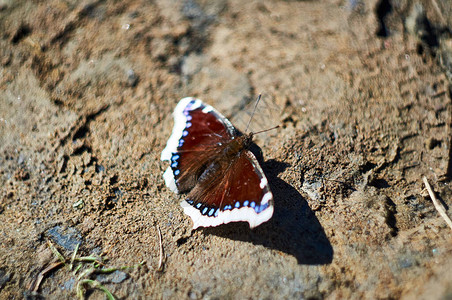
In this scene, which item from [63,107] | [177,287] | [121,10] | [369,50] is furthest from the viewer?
[121,10]

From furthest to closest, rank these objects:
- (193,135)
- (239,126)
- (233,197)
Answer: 1. (239,126)
2. (193,135)
3. (233,197)

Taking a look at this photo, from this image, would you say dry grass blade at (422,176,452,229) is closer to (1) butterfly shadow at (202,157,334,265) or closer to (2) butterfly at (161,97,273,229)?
(1) butterfly shadow at (202,157,334,265)

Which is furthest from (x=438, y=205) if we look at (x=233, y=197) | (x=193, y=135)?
(x=193, y=135)

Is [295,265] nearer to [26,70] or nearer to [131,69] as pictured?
[131,69]

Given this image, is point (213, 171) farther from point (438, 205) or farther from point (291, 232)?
point (438, 205)

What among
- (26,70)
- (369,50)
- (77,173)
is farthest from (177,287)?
(369,50)

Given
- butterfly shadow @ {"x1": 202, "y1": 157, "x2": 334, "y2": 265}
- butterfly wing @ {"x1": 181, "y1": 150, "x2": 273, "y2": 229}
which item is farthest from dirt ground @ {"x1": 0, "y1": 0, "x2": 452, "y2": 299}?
butterfly wing @ {"x1": 181, "y1": 150, "x2": 273, "y2": 229}
